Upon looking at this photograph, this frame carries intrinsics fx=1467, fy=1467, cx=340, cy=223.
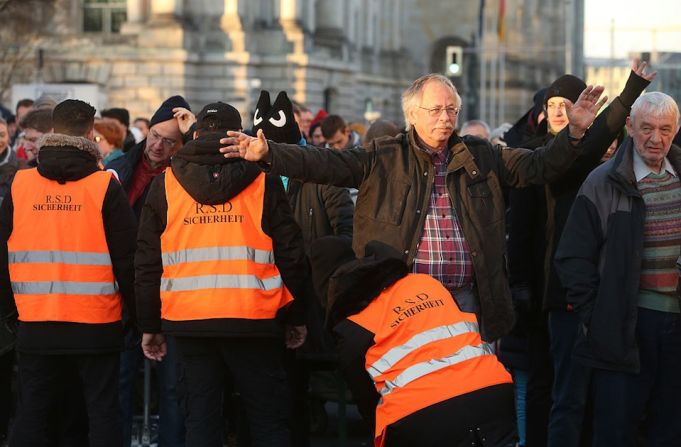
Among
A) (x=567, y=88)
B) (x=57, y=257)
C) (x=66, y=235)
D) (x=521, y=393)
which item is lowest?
(x=521, y=393)

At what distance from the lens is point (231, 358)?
7145mm

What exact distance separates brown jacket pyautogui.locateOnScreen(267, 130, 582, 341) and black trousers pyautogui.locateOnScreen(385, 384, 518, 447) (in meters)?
1.27

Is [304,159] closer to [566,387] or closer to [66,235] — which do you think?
[66,235]

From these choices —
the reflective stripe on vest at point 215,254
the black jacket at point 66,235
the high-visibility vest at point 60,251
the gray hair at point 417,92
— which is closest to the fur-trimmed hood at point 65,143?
the black jacket at point 66,235

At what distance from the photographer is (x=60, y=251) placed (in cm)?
761

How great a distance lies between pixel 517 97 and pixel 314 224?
54.4m

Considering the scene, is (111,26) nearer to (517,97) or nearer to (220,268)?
A: (517,97)

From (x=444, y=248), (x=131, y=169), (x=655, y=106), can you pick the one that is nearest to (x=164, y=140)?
(x=131, y=169)

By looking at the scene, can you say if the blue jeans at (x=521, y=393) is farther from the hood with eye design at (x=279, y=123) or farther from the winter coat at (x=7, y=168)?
the winter coat at (x=7, y=168)

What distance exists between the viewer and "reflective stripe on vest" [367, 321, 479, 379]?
5.68 m

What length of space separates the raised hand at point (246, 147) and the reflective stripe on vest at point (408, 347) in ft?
4.29

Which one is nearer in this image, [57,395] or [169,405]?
[57,395]

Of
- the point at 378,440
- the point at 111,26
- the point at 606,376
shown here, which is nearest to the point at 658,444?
the point at 606,376

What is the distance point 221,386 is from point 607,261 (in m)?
1.99
